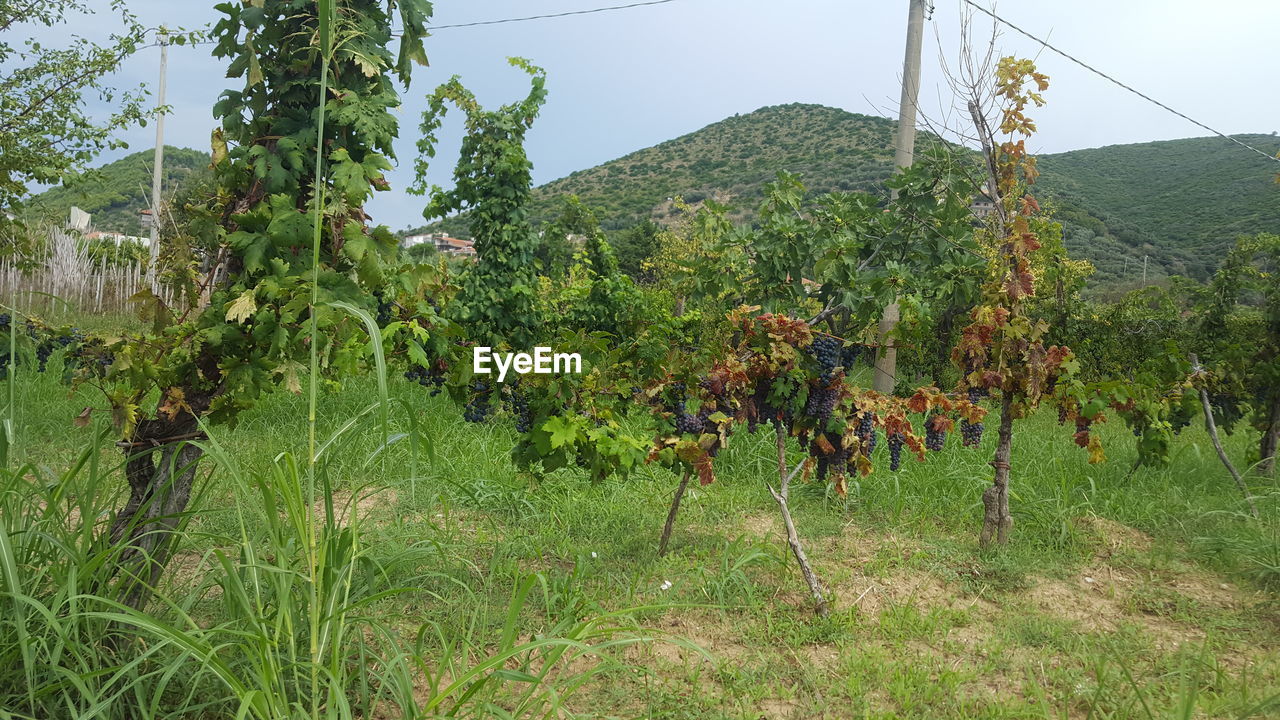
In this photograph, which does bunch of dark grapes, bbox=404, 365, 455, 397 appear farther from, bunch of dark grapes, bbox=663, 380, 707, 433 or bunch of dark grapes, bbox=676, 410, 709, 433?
bunch of dark grapes, bbox=676, 410, 709, 433

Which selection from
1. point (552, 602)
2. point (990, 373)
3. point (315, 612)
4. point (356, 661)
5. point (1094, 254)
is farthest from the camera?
point (1094, 254)

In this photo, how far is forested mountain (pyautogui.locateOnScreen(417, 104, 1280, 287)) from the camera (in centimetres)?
2592

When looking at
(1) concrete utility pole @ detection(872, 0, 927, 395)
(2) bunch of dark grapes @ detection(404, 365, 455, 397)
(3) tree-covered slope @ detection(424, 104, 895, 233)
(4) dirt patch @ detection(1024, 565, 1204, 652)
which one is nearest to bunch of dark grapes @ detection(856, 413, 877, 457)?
(4) dirt patch @ detection(1024, 565, 1204, 652)

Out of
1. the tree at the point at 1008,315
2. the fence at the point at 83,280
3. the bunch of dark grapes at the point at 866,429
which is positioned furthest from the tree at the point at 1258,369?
the fence at the point at 83,280

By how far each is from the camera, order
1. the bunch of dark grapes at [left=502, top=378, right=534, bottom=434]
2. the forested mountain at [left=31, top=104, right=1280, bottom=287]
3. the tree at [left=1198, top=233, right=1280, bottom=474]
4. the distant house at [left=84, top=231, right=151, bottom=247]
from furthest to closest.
Result: 1. the forested mountain at [left=31, top=104, right=1280, bottom=287]
2. the distant house at [left=84, top=231, right=151, bottom=247]
3. the tree at [left=1198, top=233, right=1280, bottom=474]
4. the bunch of dark grapes at [left=502, top=378, right=534, bottom=434]

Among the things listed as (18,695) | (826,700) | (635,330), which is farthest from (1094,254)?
(18,695)

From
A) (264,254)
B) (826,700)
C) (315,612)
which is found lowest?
(826,700)

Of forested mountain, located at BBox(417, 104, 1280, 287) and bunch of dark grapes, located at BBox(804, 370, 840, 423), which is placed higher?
forested mountain, located at BBox(417, 104, 1280, 287)

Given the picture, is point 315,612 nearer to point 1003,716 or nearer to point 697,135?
point 1003,716

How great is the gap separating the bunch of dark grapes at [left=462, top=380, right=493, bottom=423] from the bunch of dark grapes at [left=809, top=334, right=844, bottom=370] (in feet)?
7.40

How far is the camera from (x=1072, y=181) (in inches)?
1307

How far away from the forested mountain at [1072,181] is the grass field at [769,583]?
56.5 feet

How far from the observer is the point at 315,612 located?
61.3 inches

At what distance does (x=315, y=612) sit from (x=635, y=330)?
5.34m
